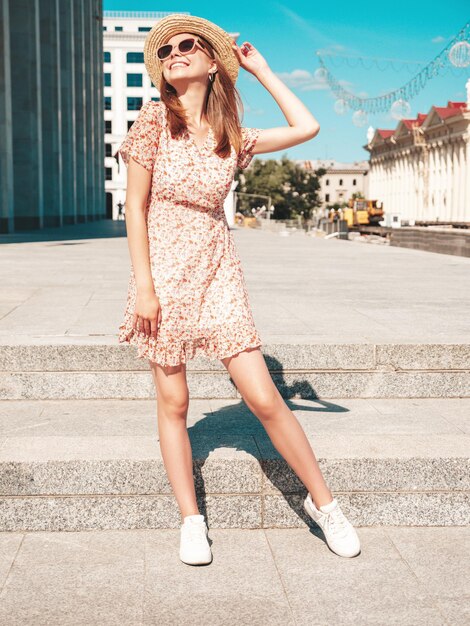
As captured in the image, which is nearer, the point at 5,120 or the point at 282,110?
the point at 282,110

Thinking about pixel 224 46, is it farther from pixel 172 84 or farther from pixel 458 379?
pixel 458 379

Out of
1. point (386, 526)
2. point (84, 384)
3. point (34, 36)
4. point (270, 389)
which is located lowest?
point (386, 526)

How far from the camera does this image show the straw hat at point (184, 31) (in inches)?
132

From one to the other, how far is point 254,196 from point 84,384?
92.8m

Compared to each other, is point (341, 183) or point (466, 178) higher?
point (341, 183)

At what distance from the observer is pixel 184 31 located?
11.1 ft

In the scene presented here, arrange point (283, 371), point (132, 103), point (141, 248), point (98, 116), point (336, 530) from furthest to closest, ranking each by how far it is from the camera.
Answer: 1. point (132, 103)
2. point (98, 116)
3. point (283, 371)
4. point (336, 530)
5. point (141, 248)

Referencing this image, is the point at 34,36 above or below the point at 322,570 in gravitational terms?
above

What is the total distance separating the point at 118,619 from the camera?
304 cm

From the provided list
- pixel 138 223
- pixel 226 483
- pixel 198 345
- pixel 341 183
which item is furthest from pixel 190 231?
pixel 341 183

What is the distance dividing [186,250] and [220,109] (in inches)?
23.6

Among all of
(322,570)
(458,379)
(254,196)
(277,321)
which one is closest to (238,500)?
(322,570)

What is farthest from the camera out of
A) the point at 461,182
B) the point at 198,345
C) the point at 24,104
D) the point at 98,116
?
the point at 461,182

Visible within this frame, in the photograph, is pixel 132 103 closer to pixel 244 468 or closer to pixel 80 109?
pixel 80 109
